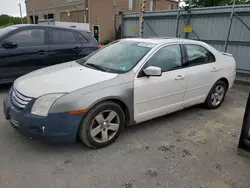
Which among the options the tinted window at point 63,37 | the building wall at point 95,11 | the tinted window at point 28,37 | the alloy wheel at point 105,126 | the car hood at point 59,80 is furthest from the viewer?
the building wall at point 95,11

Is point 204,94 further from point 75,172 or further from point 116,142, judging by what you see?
point 75,172

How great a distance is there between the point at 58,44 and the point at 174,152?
412 cm

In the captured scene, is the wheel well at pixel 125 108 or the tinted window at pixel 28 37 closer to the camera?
the wheel well at pixel 125 108

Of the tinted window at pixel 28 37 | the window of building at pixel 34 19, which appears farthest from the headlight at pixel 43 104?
the window of building at pixel 34 19

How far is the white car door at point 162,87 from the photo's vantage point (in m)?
3.05

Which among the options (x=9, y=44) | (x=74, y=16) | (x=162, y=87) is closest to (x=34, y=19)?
(x=74, y=16)

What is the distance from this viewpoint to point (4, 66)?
470cm

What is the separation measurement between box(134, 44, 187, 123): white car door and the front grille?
1.43 meters

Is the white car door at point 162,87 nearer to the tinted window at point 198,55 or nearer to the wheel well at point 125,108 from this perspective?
the wheel well at point 125,108

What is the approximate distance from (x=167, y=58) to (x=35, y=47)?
338cm

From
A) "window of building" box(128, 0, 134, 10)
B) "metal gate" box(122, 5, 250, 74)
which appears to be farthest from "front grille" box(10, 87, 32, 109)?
"window of building" box(128, 0, 134, 10)

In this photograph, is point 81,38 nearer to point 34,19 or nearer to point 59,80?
point 59,80

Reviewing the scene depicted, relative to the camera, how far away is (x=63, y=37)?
5504 mm

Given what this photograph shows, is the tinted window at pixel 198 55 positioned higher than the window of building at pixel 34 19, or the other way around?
the window of building at pixel 34 19
